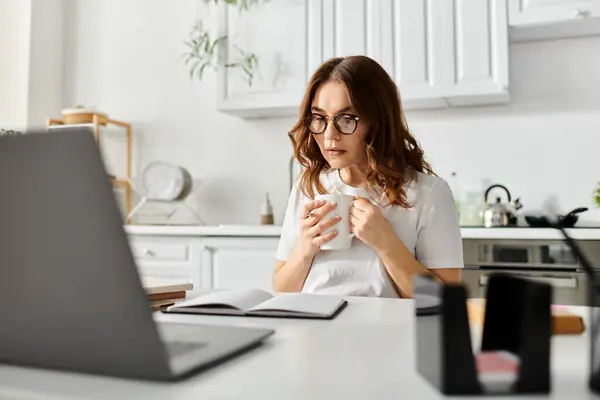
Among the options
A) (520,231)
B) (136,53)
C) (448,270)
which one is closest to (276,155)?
(136,53)

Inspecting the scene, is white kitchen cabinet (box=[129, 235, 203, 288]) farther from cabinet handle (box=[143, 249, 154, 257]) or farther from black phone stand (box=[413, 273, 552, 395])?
black phone stand (box=[413, 273, 552, 395])

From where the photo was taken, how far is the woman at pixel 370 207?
3.95 feet

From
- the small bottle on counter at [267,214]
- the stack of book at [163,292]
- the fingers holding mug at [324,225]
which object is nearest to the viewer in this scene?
the stack of book at [163,292]

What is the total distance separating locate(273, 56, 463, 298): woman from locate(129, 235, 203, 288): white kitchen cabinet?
1.28 metres

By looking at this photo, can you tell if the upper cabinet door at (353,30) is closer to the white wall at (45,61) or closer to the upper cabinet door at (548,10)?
the upper cabinet door at (548,10)

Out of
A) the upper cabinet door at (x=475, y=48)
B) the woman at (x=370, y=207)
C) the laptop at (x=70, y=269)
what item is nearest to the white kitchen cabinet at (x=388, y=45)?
the upper cabinet door at (x=475, y=48)

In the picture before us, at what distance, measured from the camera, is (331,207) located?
1.17 m

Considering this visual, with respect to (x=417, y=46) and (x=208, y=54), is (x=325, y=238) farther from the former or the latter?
(x=208, y=54)

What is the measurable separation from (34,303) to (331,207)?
0.75 metres

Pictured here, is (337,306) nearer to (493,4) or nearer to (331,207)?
(331,207)

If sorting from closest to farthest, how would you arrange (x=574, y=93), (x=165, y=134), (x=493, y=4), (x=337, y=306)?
(x=337, y=306) → (x=493, y=4) → (x=574, y=93) → (x=165, y=134)

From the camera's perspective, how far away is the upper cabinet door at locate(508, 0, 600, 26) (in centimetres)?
237

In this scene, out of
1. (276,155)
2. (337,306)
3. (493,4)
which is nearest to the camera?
(337,306)

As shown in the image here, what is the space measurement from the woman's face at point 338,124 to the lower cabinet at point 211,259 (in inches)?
47.5
